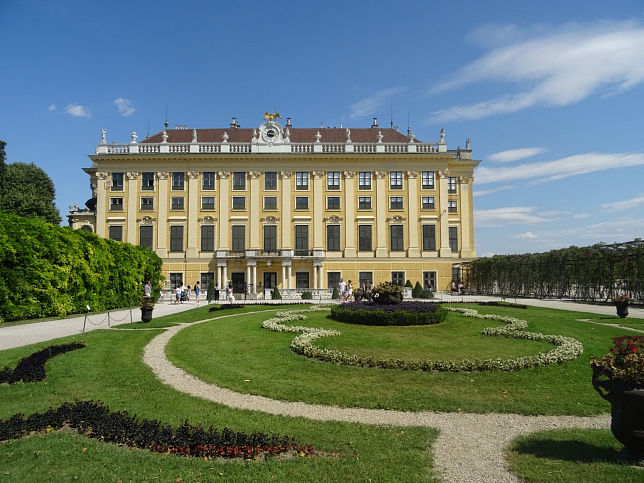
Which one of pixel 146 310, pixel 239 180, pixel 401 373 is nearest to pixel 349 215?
pixel 239 180

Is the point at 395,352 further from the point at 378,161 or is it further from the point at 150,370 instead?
the point at 378,161

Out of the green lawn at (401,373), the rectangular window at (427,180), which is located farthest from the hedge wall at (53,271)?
the rectangular window at (427,180)

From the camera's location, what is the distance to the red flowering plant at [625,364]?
5.19 meters

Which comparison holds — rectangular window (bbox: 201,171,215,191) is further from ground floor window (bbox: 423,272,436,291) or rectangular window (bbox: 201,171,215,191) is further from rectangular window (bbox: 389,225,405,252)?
ground floor window (bbox: 423,272,436,291)

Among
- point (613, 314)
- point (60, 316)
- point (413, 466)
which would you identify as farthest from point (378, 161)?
point (413, 466)

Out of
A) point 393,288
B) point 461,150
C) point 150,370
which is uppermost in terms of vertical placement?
point 461,150

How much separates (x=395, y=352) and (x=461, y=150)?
46631mm

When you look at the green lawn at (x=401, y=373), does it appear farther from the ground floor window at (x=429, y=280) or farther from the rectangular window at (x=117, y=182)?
the rectangular window at (x=117, y=182)

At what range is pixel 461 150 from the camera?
53.9 m

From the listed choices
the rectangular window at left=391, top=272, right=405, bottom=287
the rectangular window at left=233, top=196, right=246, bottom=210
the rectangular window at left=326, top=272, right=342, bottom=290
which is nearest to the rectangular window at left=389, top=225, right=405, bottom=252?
the rectangular window at left=391, top=272, right=405, bottom=287

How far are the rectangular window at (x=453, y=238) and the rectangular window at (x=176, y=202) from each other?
31.9 metres

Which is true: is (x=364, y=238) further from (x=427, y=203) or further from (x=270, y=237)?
(x=270, y=237)

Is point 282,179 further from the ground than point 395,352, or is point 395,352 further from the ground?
point 282,179

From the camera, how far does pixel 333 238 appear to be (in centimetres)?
4956
